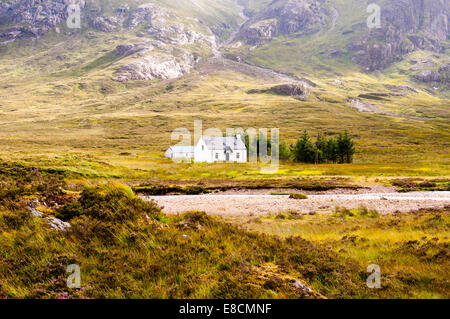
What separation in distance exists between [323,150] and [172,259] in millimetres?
87520

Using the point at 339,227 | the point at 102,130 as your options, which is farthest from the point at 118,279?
the point at 102,130

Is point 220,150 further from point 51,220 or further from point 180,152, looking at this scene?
point 51,220

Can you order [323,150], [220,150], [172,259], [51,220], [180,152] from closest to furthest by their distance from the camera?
1. [172,259]
2. [51,220]
3. [323,150]
4. [220,150]
5. [180,152]

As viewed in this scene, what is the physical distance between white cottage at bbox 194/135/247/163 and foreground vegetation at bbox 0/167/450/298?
82908mm

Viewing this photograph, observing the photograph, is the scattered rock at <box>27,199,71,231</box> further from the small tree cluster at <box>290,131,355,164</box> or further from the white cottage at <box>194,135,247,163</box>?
the white cottage at <box>194,135,247,163</box>

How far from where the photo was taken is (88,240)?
666 cm

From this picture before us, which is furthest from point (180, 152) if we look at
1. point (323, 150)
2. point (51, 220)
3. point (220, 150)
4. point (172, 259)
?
point (172, 259)

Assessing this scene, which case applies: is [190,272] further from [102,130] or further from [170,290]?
[102,130]

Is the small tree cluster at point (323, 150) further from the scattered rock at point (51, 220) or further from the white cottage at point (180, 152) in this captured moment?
the scattered rock at point (51, 220)

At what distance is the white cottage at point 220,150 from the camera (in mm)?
92056

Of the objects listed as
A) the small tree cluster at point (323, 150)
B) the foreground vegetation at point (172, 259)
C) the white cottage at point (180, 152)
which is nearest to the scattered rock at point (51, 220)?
the foreground vegetation at point (172, 259)

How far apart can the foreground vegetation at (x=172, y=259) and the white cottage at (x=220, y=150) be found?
3264 inches

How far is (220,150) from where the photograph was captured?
310 feet

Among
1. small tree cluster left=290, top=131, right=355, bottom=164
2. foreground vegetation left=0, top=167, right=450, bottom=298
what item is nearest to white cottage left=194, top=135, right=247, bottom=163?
small tree cluster left=290, top=131, right=355, bottom=164
